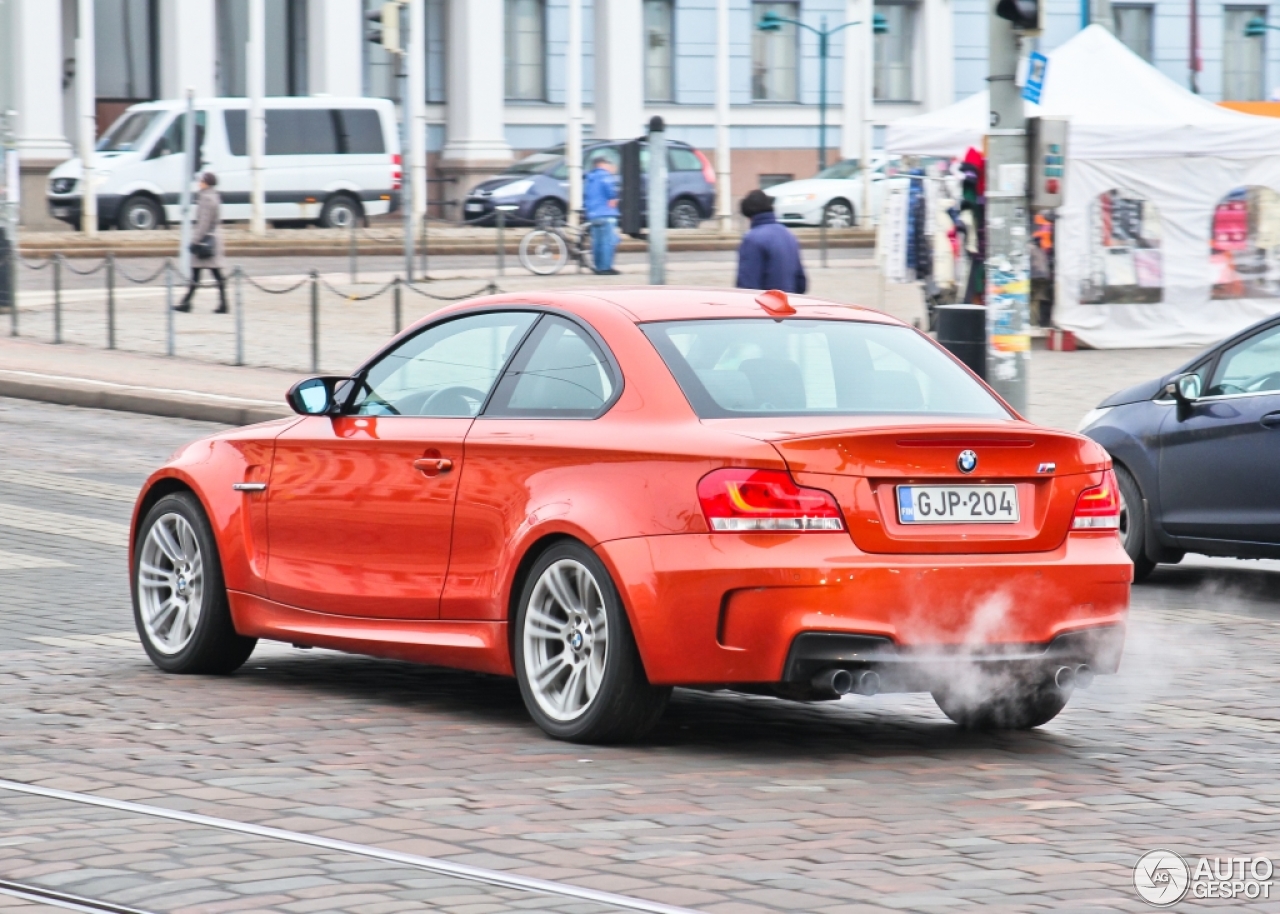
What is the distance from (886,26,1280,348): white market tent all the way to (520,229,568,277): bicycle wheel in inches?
353

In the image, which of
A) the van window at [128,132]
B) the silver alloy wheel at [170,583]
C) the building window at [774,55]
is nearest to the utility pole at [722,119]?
the building window at [774,55]

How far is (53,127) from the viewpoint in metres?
42.9

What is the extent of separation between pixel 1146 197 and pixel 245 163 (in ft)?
66.4

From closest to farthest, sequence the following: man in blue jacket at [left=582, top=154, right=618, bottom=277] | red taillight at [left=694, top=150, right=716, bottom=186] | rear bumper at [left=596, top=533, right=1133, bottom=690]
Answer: rear bumper at [left=596, top=533, right=1133, bottom=690] < man in blue jacket at [left=582, top=154, right=618, bottom=277] < red taillight at [left=694, top=150, right=716, bottom=186]

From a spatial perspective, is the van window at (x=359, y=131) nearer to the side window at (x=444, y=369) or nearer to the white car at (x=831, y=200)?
the white car at (x=831, y=200)

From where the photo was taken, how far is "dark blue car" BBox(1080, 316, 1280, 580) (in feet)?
34.3

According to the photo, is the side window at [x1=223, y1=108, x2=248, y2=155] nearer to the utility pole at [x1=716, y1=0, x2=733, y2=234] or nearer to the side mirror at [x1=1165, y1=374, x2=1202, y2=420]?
the utility pole at [x1=716, y1=0, x2=733, y2=234]

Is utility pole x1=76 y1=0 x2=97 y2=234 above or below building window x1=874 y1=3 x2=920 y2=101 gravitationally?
below

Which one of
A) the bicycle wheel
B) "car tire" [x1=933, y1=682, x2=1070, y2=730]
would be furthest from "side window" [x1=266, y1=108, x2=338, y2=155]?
"car tire" [x1=933, y1=682, x2=1070, y2=730]

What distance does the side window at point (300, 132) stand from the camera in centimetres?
4056

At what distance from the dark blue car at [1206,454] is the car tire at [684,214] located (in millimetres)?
32923

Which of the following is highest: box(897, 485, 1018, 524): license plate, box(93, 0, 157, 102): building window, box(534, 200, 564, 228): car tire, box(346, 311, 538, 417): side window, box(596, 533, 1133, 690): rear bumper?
box(93, 0, 157, 102): building window

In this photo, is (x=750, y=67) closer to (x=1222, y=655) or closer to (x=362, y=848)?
(x=1222, y=655)

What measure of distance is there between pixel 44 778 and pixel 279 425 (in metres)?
2.07
